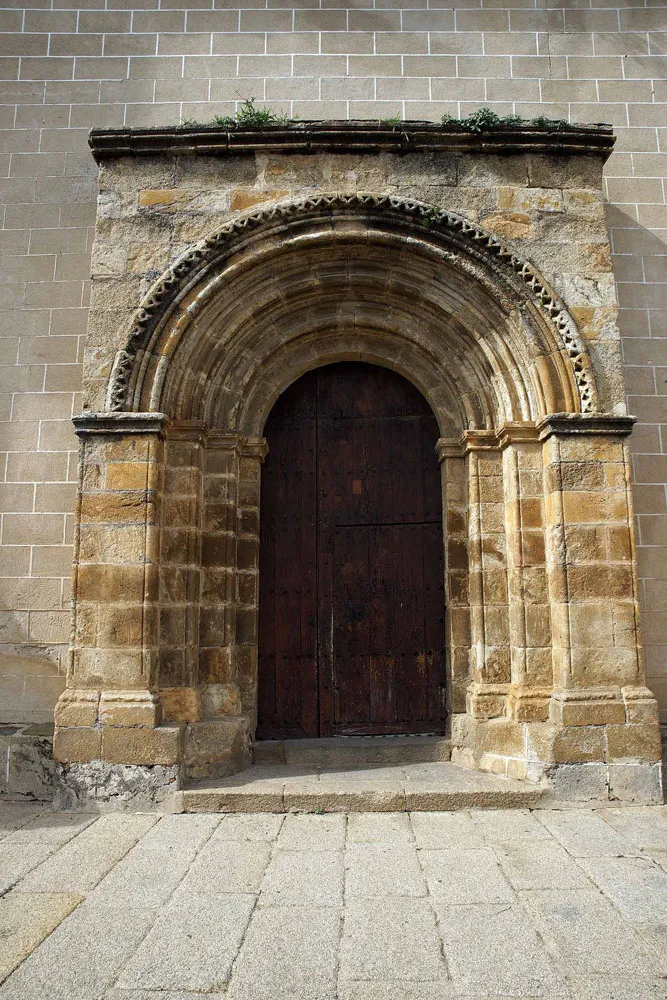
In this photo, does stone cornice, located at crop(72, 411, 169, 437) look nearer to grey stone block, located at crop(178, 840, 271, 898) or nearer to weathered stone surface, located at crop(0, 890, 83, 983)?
grey stone block, located at crop(178, 840, 271, 898)

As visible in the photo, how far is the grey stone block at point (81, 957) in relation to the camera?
239cm

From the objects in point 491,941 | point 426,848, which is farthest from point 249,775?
point 491,941

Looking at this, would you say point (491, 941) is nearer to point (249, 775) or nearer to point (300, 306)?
point (249, 775)

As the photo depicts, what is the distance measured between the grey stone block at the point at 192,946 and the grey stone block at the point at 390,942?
45 centimetres

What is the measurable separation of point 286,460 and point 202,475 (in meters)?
0.79

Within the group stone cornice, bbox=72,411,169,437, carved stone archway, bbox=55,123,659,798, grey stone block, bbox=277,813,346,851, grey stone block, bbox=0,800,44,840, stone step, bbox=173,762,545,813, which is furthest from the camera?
stone cornice, bbox=72,411,169,437

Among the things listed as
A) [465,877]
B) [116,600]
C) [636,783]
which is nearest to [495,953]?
[465,877]

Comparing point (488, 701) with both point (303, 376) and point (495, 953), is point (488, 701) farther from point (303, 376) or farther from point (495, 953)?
point (303, 376)

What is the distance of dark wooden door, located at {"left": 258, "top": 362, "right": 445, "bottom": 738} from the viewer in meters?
5.40

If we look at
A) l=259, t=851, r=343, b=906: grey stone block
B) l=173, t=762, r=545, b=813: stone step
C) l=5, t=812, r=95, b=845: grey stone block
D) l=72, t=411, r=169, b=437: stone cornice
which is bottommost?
l=259, t=851, r=343, b=906: grey stone block

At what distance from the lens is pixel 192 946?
2.67 metres

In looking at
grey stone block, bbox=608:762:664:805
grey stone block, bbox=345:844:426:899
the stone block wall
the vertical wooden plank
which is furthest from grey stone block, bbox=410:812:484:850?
the stone block wall

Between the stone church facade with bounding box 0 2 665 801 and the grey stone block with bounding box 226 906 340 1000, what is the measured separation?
5.91ft

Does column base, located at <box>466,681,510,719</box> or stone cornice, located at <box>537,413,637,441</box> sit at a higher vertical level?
stone cornice, located at <box>537,413,637,441</box>
